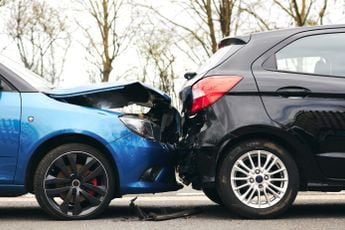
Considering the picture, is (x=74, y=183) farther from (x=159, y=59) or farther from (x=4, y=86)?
(x=159, y=59)

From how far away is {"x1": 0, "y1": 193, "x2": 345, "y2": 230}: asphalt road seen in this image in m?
4.85

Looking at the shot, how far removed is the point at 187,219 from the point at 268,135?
3.31ft

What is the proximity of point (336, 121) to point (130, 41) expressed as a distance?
78.5 ft

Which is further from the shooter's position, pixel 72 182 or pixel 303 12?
pixel 303 12

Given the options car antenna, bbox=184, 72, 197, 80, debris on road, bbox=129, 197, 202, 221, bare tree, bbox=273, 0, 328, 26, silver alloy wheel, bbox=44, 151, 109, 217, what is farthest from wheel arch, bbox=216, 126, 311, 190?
bare tree, bbox=273, 0, 328, 26

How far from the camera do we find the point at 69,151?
16.7ft

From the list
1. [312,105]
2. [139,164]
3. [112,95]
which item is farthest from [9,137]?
[312,105]

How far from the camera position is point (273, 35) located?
206 inches

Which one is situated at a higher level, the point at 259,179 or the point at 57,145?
the point at 57,145

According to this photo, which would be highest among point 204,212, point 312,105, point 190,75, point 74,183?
point 190,75

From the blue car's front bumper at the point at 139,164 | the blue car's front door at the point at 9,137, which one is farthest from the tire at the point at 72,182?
the blue car's front door at the point at 9,137

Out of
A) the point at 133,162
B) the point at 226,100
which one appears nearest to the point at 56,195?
the point at 133,162

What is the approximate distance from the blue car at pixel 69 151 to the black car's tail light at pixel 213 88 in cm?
61

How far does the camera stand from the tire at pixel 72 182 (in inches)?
199
